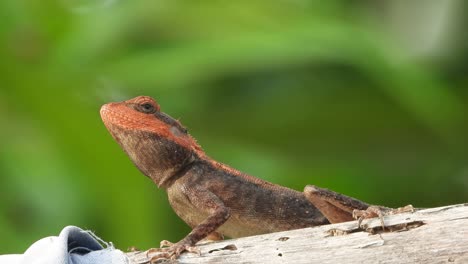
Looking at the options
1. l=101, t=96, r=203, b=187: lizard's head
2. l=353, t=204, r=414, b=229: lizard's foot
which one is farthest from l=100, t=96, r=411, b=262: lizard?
l=353, t=204, r=414, b=229: lizard's foot

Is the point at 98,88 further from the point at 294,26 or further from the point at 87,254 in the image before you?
the point at 87,254

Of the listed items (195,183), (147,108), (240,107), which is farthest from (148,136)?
(240,107)

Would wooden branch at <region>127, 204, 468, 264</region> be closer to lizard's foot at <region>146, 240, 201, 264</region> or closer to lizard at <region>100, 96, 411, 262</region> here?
lizard's foot at <region>146, 240, 201, 264</region>

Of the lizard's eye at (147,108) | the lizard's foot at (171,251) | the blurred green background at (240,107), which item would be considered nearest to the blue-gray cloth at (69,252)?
the lizard's foot at (171,251)

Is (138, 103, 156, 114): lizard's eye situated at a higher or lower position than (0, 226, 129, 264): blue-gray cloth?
higher

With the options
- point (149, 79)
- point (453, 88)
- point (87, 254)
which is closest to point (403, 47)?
point (453, 88)

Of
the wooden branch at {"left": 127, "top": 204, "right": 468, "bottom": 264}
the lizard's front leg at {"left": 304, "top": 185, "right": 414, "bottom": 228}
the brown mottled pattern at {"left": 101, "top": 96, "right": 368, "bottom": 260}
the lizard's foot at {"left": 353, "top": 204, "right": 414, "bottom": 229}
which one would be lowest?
the wooden branch at {"left": 127, "top": 204, "right": 468, "bottom": 264}

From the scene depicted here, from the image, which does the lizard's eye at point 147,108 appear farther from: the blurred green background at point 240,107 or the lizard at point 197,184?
the blurred green background at point 240,107
